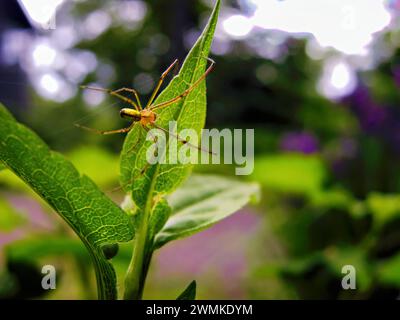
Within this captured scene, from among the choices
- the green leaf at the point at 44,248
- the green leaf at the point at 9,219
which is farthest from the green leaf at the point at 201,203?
the green leaf at the point at 9,219

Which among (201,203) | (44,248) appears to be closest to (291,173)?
(44,248)

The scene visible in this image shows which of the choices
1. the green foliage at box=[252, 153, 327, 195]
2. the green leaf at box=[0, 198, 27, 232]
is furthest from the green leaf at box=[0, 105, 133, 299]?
the green foliage at box=[252, 153, 327, 195]

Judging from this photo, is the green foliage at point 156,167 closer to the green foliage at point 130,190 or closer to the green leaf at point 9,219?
the green foliage at point 130,190

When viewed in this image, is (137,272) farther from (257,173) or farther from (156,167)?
(257,173)

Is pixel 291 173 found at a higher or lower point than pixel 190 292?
higher

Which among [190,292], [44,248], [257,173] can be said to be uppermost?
[257,173]

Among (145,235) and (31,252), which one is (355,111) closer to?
(31,252)
